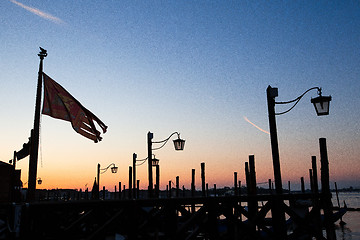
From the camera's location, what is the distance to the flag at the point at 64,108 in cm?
906

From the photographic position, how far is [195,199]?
22.0ft

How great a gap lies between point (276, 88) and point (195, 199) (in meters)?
4.02

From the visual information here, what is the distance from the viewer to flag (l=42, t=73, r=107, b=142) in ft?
29.7

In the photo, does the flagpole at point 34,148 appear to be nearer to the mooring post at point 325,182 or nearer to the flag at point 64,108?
the flag at point 64,108

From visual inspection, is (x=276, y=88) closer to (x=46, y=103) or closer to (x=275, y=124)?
(x=275, y=124)

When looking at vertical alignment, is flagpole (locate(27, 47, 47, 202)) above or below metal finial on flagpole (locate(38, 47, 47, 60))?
below

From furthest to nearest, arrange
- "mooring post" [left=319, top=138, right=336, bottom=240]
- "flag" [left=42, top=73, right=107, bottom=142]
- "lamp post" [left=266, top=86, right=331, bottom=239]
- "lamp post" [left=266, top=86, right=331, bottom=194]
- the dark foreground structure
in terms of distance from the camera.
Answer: "mooring post" [left=319, top=138, right=336, bottom=240] → "flag" [left=42, top=73, right=107, bottom=142] → "lamp post" [left=266, top=86, right=331, bottom=194] → "lamp post" [left=266, top=86, right=331, bottom=239] → the dark foreground structure

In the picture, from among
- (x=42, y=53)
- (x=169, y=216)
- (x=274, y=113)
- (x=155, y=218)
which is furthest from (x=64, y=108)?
(x=274, y=113)

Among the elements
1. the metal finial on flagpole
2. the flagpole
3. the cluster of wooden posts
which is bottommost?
the cluster of wooden posts

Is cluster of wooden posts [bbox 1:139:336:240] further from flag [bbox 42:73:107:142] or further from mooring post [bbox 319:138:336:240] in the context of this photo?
flag [bbox 42:73:107:142]

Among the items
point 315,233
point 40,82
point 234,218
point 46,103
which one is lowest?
point 315,233

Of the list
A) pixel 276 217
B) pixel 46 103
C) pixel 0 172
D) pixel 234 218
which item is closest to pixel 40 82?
pixel 46 103

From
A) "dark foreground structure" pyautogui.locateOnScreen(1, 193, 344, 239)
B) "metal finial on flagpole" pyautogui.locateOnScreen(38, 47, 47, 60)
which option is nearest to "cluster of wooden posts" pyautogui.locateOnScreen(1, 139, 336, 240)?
"dark foreground structure" pyautogui.locateOnScreen(1, 193, 344, 239)

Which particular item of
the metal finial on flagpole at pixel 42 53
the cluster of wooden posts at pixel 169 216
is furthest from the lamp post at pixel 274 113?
the metal finial on flagpole at pixel 42 53
